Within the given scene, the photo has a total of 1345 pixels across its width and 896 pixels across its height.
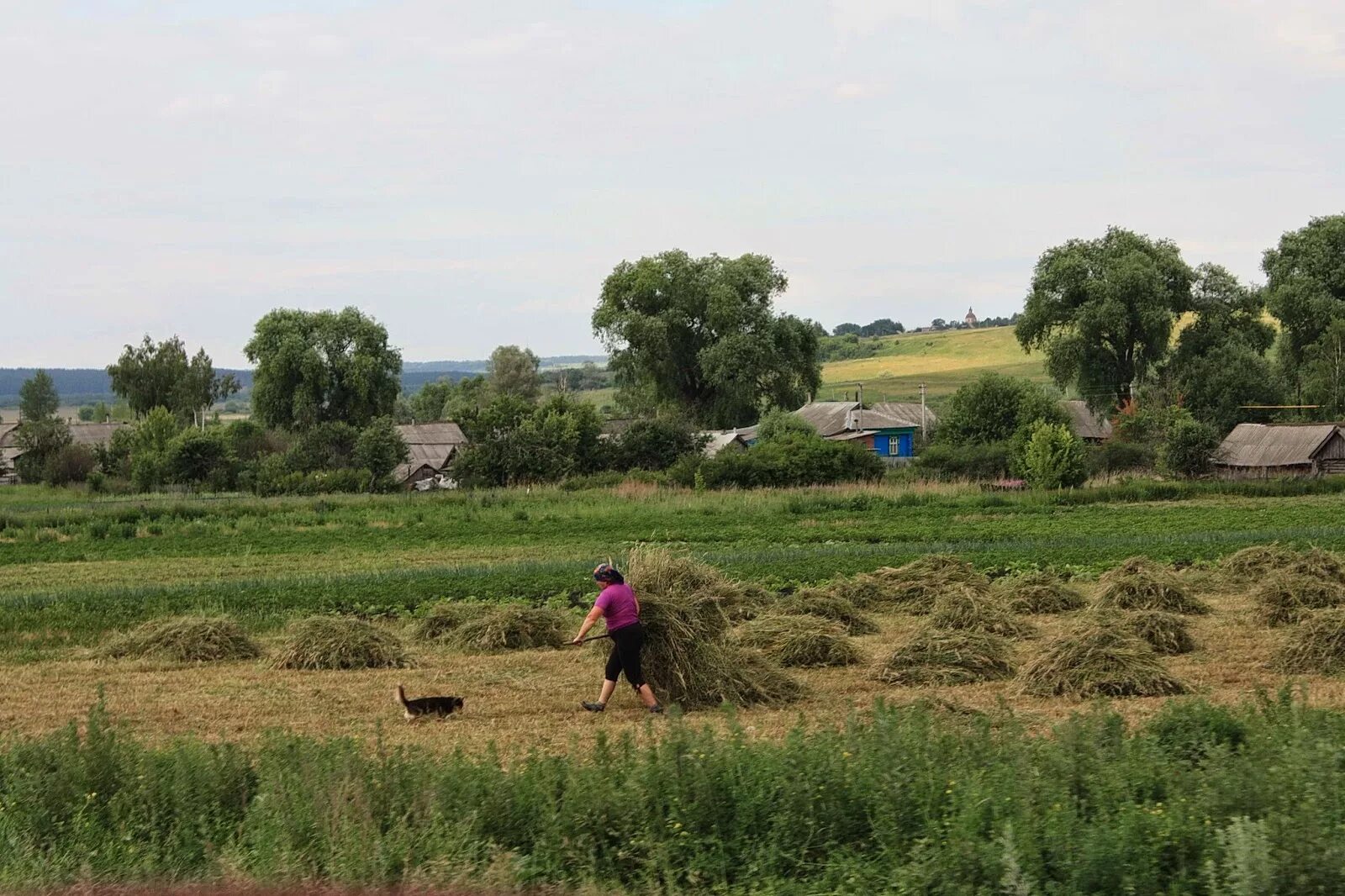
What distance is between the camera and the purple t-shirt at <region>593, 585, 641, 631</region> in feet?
49.2

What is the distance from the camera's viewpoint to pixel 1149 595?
23109mm

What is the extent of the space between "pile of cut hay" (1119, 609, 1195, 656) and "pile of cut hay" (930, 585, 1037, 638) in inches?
68.6

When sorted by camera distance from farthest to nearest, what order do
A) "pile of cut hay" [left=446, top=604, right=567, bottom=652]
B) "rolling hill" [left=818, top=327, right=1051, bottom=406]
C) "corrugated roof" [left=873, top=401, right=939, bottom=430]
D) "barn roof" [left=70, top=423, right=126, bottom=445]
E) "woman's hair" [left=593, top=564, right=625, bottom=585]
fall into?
1. "rolling hill" [left=818, top=327, right=1051, bottom=406]
2. "barn roof" [left=70, top=423, right=126, bottom=445]
3. "corrugated roof" [left=873, top=401, right=939, bottom=430]
4. "pile of cut hay" [left=446, top=604, right=567, bottom=652]
5. "woman's hair" [left=593, top=564, right=625, bottom=585]

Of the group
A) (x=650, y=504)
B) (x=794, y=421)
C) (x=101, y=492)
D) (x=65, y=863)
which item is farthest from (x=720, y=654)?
(x=101, y=492)

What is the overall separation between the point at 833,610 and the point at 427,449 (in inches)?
3142

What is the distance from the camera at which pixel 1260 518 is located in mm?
43656

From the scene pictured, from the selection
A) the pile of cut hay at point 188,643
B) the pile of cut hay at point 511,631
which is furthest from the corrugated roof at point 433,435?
the pile of cut hay at point 511,631

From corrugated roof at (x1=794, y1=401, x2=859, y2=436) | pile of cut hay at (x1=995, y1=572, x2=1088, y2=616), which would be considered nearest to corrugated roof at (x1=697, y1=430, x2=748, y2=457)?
corrugated roof at (x1=794, y1=401, x2=859, y2=436)

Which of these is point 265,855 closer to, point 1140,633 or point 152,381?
point 1140,633

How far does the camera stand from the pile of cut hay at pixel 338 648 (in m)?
19.3

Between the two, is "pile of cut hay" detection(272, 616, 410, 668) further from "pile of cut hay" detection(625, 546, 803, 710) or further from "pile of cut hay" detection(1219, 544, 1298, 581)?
"pile of cut hay" detection(1219, 544, 1298, 581)

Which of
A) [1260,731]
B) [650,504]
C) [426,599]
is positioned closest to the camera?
[1260,731]

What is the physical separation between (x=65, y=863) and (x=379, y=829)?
191 centimetres

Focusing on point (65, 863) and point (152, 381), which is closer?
point (65, 863)
